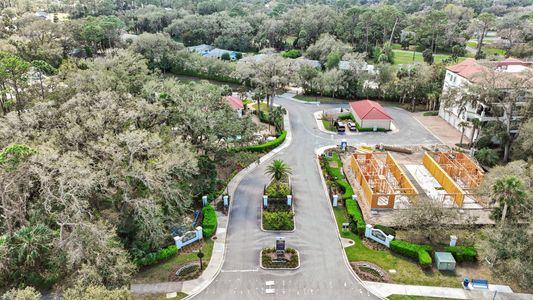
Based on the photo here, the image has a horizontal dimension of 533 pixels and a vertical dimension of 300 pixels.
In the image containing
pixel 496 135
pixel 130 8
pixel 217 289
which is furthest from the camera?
pixel 130 8

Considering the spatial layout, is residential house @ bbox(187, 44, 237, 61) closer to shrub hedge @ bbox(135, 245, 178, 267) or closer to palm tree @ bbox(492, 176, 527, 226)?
shrub hedge @ bbox(135, 245, 178, 267)

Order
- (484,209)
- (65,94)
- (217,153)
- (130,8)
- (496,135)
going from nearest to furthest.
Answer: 1. (484,209)
2. (217,153)
3. (65,94)
4. (496,135)
5. (130,8)

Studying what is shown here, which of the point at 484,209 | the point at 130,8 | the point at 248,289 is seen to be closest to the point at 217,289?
the point at 248,289

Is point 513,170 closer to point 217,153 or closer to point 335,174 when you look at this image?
point 335,174

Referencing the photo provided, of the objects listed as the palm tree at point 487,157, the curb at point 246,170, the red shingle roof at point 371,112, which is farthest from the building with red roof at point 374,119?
the palm tree at point 487,157

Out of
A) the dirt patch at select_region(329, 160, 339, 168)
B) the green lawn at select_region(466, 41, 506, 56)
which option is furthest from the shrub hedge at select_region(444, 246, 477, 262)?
the green lawn at select_region(466, 41, 506, 56)

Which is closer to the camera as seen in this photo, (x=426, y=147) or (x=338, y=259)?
(x=338, y=259)
